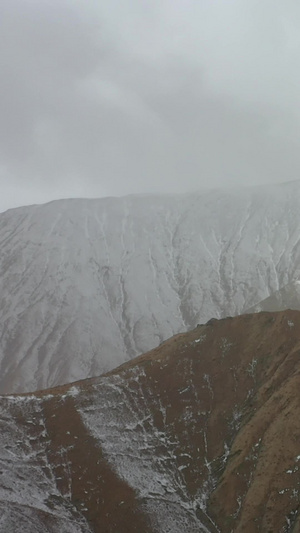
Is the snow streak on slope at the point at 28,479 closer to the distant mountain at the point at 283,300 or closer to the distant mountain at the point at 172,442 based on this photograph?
the distant mountain at the point at 172,442

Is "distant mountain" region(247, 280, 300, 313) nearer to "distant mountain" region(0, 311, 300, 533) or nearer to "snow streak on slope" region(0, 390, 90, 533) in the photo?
"distant mountain" region(0, 311, 300, 533)

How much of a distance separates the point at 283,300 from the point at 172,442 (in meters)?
96.8

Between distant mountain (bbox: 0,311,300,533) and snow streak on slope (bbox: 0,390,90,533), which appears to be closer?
snow streak on slope (bbox: 0,390,90,533)

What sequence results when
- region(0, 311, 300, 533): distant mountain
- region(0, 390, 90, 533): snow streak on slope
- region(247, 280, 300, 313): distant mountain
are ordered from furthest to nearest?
1. region(247, 280, 300, 313): distant mountain
2. region(0, 311, 300, 533): distant mountain
3. region(0, 390, 90, 533): snow streak on slope

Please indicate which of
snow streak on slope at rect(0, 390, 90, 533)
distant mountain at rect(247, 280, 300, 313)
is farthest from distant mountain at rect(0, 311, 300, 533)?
distant mountain at rect(247, 280, 300, 313)

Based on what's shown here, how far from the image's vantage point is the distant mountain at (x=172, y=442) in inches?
2302

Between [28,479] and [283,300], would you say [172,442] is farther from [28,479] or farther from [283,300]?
[283,300]

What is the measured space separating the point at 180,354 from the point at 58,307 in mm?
119356

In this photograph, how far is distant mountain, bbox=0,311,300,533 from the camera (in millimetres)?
58469

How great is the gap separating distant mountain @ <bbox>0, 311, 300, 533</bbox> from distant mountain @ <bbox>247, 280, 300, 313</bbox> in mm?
77015

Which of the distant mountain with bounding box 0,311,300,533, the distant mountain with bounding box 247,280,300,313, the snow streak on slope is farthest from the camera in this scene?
the distant mountain with bounding box 247,280,300,313

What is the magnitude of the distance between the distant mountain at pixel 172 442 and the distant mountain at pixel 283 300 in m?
77.0

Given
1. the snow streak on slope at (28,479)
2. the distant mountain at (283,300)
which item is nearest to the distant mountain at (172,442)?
the snow streak on slope at (28,479)

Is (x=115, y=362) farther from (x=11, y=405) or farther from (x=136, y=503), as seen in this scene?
(x=136, y=503)
